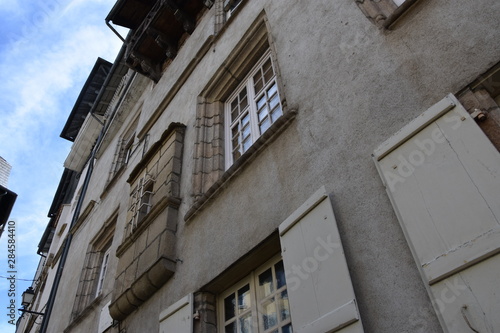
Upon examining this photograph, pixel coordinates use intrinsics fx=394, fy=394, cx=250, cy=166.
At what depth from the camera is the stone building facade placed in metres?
2.02

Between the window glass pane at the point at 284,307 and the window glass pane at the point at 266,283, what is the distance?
173 millimetres

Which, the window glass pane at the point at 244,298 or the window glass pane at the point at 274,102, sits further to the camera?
the window glass pane at the point at 274,102

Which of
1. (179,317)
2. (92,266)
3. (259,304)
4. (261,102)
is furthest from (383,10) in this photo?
(92,266)

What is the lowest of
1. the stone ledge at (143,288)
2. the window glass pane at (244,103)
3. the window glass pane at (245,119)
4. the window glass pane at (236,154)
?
the stone ledge at (143,288)

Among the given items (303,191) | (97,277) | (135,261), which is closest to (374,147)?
(303,191)

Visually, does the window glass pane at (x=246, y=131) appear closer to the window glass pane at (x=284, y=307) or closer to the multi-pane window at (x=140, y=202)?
the multi-pane window at (x=140, y=202)

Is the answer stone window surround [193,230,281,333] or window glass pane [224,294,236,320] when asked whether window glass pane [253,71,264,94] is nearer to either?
stone window surround [193,230,281,333]

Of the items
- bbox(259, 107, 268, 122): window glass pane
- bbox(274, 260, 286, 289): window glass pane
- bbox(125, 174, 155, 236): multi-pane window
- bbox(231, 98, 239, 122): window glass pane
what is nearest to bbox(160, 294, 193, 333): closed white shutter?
bbox(274, 260, 286, 289): window glass pane

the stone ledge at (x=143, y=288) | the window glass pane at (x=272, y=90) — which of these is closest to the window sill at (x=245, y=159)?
the stone ledge at (x=143, y=288)

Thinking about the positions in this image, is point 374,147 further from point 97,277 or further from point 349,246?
point 97,277

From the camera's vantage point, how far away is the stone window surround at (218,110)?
452 centimetres

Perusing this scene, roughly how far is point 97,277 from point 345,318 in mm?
6839

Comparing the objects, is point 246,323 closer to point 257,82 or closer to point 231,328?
point 231,328

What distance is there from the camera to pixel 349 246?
8.23 ft
